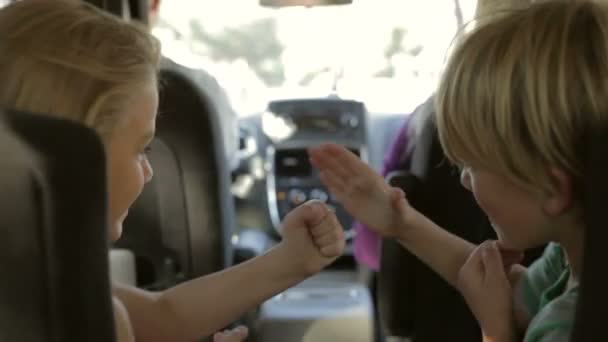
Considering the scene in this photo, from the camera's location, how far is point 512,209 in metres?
1.27

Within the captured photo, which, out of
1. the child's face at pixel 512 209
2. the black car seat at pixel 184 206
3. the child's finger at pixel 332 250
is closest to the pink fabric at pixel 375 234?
the black car seat at pixel 184 206

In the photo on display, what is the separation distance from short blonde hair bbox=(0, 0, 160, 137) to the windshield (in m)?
2.22

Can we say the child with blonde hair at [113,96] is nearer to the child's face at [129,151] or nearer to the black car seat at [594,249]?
the child's face at [129,151]

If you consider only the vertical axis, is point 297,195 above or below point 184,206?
below

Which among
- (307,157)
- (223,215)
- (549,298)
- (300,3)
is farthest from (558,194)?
(307,157)

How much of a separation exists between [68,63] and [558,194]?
23.2 inches

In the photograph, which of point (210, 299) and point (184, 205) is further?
point (184, 205)

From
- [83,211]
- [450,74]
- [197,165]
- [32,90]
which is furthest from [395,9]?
[83,211]

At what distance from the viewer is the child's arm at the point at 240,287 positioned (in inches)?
60.8

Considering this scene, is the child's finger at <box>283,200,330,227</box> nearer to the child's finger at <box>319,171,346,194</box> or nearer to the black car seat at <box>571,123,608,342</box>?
the child's finger at <box>319,171,346,194</box>

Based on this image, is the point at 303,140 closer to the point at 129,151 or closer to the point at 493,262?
the point at 493,262

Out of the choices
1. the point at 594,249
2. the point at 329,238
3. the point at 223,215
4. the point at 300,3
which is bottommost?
the point at 223,215

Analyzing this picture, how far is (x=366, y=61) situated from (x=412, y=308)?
5.14 ft

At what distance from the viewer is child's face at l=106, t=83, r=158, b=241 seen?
1236 mm
